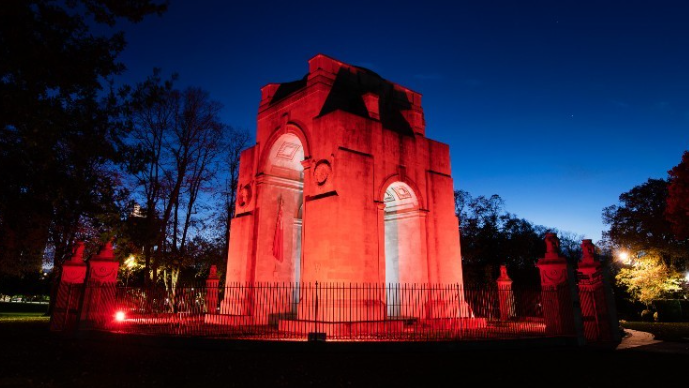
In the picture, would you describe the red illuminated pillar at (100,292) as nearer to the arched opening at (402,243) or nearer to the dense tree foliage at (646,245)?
the arched opening at (402,243)

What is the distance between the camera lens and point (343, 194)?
47.6 feet

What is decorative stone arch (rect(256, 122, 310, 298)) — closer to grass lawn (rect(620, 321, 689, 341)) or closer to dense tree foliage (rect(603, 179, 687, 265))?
grass lawn (rect(620, 321, 689, 341))

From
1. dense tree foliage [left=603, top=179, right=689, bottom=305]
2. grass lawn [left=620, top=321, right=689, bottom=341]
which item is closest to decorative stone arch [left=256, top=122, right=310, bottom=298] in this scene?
grass lawn [left=620, top=321, right=689, bottom=341]

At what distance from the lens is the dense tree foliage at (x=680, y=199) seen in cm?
2347

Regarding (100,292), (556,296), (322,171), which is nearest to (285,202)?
(322,171)

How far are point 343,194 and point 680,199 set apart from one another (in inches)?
813

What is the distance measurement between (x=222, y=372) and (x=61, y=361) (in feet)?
11.3

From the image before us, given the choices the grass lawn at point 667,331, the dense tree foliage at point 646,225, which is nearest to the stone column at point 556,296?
the grass lawn at point 667,331

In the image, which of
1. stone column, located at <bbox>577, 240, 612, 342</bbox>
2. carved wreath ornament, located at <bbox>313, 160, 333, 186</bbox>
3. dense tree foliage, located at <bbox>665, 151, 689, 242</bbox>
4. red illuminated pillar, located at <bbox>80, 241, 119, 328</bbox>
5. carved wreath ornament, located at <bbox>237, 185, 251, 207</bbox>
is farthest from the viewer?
dense tree foliage, located at <bbox>665, 151, 689, 242</bbox>

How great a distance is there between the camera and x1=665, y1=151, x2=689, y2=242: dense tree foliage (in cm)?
2347

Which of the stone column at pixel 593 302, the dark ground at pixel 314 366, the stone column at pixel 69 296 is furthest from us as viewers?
the stone column at pixel 69 296

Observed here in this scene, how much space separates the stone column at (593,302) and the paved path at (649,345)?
0.59 metres

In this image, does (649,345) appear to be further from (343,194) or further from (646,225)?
(646,225)

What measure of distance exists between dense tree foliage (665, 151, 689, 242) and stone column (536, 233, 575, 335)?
56.1 feet
